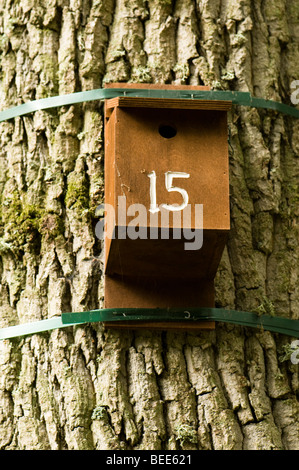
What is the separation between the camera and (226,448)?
2596mm

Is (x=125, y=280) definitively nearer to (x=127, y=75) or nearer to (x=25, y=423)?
(x=25, y=423)

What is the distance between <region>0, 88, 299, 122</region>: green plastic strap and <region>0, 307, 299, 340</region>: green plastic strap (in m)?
0.79

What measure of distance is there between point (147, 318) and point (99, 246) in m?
0.33

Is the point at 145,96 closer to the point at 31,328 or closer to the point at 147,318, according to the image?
the point at 147,318

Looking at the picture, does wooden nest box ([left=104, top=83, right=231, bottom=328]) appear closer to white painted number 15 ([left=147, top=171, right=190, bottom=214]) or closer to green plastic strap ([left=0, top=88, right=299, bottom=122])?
white painted number 15 ([left=147, top=171, right=190, bottom=214])

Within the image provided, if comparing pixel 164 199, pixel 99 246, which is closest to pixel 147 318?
pixel 99 246

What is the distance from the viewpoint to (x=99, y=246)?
2.83m

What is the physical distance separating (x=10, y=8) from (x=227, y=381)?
69.4 inches

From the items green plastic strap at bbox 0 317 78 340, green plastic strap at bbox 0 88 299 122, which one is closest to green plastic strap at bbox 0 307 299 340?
green plastic strap at bbox 0 317 78 340
